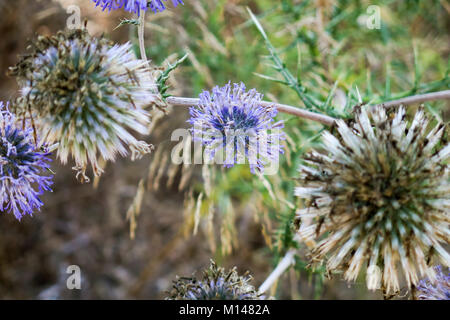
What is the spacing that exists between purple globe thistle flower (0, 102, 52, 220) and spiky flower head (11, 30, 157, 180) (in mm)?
232

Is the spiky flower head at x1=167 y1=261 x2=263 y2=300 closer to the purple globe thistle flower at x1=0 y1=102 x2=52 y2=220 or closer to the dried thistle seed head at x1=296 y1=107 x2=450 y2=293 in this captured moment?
the dried thistle seed head at x1=296 y1=107 x2=450 y2=293

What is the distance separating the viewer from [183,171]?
3.97m

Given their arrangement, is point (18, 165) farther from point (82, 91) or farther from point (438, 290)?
point (438, 290)

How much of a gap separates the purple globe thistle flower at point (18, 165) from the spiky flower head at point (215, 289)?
0.85 m

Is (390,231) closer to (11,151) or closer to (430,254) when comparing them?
(430,254)

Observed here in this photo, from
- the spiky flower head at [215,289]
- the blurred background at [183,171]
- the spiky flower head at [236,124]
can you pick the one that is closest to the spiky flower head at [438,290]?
the spiky flower head at [215,289]

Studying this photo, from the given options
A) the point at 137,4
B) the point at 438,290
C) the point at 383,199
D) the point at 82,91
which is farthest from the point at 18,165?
the point at 438,290

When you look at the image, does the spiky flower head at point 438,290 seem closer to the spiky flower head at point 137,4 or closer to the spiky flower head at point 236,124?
the spiky flower head at point 236,124

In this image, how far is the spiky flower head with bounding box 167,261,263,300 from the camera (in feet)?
6.73

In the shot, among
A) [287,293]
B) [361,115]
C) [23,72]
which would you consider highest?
[23,72]
